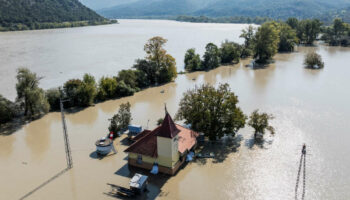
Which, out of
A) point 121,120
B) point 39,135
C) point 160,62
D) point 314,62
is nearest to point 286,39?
Result: point 314,62

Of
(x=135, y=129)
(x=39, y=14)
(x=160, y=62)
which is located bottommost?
(x=135, y=129)

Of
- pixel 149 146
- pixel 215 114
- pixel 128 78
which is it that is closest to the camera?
pixel 149 146

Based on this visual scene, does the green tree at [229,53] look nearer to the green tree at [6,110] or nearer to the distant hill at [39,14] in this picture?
the green tree at [6,110]

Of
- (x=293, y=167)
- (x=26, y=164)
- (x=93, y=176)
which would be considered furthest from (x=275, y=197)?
(x=26, y=164)

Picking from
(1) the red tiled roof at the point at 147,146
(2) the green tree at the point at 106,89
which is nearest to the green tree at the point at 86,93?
(2) the green tree at the point at 106,89

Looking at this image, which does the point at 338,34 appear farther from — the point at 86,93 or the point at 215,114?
the point at 86,93

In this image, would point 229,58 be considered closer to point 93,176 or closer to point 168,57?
point 168,57

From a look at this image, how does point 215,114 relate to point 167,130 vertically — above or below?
below

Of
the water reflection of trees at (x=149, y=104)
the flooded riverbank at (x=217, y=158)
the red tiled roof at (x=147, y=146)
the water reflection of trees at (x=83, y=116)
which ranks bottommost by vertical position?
the flooded riverbank at (x=217, y=158)
